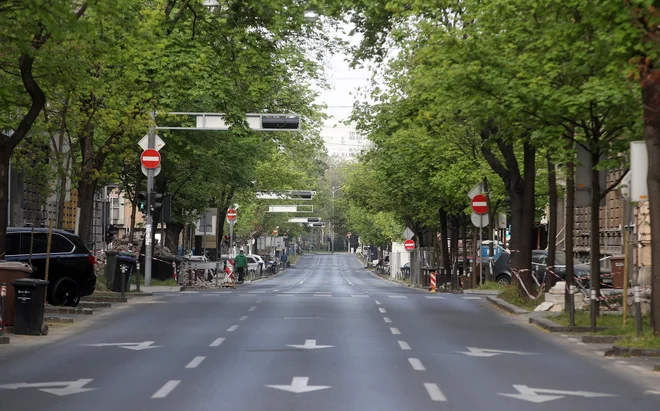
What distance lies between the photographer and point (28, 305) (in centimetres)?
1989

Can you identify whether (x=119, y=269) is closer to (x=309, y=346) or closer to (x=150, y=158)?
(x=150, y=158)

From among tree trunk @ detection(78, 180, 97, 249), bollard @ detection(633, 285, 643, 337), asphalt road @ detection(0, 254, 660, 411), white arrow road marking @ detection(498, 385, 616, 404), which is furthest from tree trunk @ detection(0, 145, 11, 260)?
white arrow road marking @ detection(498, 385, 616, 404)

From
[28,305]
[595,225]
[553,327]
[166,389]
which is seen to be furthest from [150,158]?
[166,389]

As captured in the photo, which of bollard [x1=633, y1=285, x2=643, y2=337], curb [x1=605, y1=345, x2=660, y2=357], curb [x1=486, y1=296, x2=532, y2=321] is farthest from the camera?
curb [x1=486, y1=296, x2=532, y2=321]

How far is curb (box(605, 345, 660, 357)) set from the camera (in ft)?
55.9

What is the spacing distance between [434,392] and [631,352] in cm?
559

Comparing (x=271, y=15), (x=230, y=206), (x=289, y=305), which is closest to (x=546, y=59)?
(x=271, y=15)

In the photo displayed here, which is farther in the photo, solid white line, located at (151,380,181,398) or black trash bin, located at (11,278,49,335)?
black trash bin, located at (11,278,49,335)

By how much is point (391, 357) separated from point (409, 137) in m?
30.8

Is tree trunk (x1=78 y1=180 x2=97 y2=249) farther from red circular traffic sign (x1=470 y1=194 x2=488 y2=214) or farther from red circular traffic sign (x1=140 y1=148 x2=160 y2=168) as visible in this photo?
red circular traffic sign (x1=470 y1=194 x2=488 y2=214)

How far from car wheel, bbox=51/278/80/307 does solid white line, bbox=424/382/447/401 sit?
50.0ft

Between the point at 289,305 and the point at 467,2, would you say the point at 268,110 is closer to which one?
the point at 289,305

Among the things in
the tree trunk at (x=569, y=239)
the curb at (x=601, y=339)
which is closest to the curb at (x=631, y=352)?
the curb at (x=601, y=339)

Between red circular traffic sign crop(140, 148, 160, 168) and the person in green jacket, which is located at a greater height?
red circular traffic sign crop(140, 148, 160, 168)
